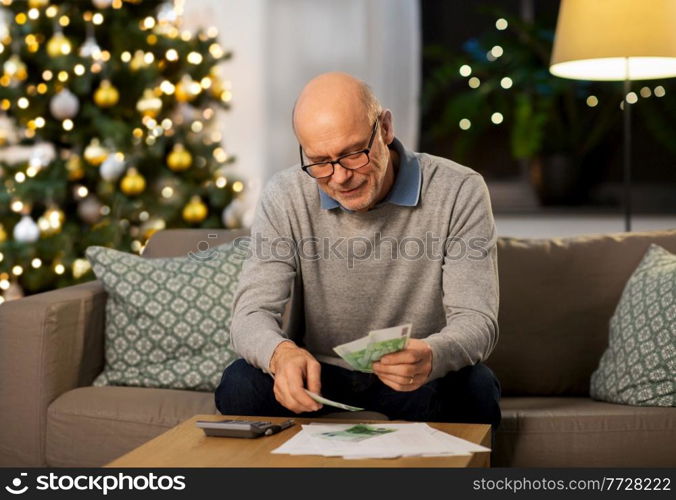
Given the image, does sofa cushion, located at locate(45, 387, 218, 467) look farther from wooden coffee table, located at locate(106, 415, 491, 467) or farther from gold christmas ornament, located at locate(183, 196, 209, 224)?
gold christmas ornament, located at locate(183, 196, 209, 224)

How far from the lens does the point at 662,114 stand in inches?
157

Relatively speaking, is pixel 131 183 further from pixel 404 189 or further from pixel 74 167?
pixel 404 189

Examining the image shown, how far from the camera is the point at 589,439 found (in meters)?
2.05

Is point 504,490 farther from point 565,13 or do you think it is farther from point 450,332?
point 565,13

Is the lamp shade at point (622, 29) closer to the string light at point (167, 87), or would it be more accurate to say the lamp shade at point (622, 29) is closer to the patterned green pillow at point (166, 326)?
the patterned green pillow at point (166, 326)

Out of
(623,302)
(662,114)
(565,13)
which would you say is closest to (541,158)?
(662,114)

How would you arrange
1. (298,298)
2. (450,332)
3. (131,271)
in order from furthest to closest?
1. (131,271)
2. (298,298)
3. (450,332)

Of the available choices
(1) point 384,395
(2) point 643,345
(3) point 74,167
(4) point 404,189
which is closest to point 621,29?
(2) point 643,345

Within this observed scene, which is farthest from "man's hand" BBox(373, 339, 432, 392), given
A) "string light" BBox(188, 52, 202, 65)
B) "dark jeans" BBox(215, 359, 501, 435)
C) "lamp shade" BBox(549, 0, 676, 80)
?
"string light" BBox(188, 52, 202, 65)

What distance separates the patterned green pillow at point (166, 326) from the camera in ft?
7.88

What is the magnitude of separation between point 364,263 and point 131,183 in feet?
6.41

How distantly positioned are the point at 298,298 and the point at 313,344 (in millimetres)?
105

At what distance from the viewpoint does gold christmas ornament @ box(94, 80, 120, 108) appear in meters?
3.64

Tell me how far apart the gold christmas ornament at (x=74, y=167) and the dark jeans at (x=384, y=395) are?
6.53ft
